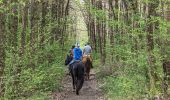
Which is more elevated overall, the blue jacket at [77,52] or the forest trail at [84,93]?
the blue jacket at [77,52]

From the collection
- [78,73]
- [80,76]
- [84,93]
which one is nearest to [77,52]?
[78,73]

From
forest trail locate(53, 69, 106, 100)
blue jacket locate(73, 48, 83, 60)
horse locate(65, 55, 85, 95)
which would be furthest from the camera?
horse locate(65, 55, 85, 95)

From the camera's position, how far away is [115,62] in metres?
21.2

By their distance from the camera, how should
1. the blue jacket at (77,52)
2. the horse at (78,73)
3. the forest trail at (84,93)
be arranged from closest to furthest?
the forest trail at (84,93)
the blue jacket at (77,52)
the horse at (78,73)

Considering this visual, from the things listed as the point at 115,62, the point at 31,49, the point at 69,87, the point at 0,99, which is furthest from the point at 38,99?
the point at 115,62

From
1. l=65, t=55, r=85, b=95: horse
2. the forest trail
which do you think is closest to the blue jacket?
l=65, t=55, r=85, b=95: horse

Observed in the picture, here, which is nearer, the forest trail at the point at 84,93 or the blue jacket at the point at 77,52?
the forest trail at the point at 84,93

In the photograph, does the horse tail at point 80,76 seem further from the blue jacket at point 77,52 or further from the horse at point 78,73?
the blue jacket at point 77,52

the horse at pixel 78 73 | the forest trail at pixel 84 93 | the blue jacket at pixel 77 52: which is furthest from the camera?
the horse at pixel 78 73

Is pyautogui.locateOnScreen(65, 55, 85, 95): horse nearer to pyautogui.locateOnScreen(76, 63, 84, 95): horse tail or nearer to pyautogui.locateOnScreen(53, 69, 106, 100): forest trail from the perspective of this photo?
pyautogui.locateOnScreen(76, 63, 84, 95): horse tail

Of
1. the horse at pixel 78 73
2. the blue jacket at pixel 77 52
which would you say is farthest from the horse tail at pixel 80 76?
the blue jacket at pixel 77 52

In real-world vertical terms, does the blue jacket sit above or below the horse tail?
above

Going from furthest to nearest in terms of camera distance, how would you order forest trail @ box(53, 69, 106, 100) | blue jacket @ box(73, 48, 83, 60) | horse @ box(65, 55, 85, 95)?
horse @ box(65, 55, 85, 95) < blue jacket @ box(73, 48, 83, 60) < forest trail @ box(53, 69, 106, 100)

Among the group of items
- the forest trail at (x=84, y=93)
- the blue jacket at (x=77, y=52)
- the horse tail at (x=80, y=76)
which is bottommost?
the forest trail at (x=84, y=93)
